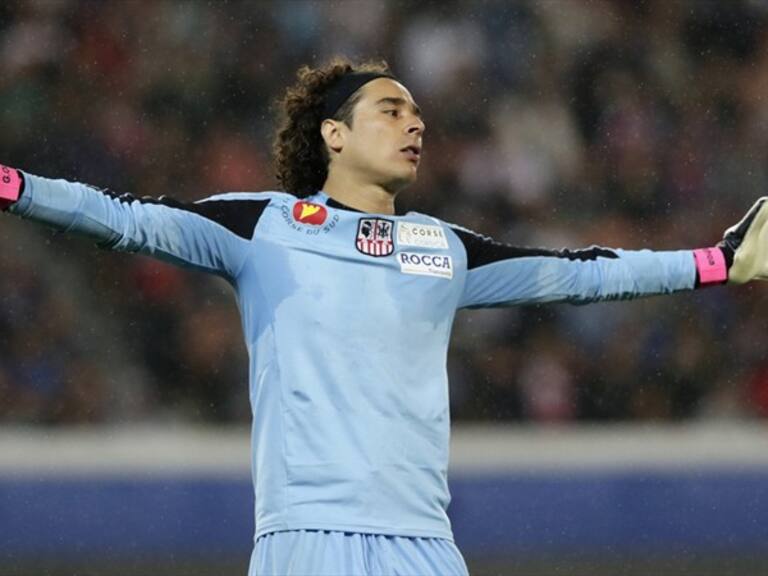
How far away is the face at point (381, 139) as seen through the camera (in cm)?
388

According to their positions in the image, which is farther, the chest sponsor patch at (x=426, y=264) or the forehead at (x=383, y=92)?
the forehead at (x=383, y=92)

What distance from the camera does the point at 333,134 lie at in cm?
407

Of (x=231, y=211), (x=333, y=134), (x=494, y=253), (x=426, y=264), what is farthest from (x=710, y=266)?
(x=231, y=211)

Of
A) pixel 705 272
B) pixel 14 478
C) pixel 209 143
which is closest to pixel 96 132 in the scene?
pixel 209 143

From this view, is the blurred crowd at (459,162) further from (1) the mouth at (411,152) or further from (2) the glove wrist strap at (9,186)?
(2) the glove wrist strap at (9,186)

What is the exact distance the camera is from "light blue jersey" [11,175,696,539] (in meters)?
3.48

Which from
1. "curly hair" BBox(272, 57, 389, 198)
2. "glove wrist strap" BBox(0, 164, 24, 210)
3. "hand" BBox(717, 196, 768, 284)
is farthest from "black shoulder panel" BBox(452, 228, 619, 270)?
"glove wrist strap" BBox(0, 164, 24, 210)

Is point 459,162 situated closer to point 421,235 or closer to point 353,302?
point 421,235

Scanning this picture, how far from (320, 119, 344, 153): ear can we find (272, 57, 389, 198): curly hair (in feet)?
0.06

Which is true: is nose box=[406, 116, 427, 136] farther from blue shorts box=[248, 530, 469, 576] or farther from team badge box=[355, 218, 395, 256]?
blue shorts box=[248, 530, 469, 576]

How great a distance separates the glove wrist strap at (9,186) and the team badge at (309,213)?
26.2 inches

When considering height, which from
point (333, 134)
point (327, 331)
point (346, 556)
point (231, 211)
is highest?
point (333, 134)

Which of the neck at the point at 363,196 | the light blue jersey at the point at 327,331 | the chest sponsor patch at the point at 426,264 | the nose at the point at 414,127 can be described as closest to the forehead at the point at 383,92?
the nose at the point at 414,127

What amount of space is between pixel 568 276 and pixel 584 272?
4 cm
